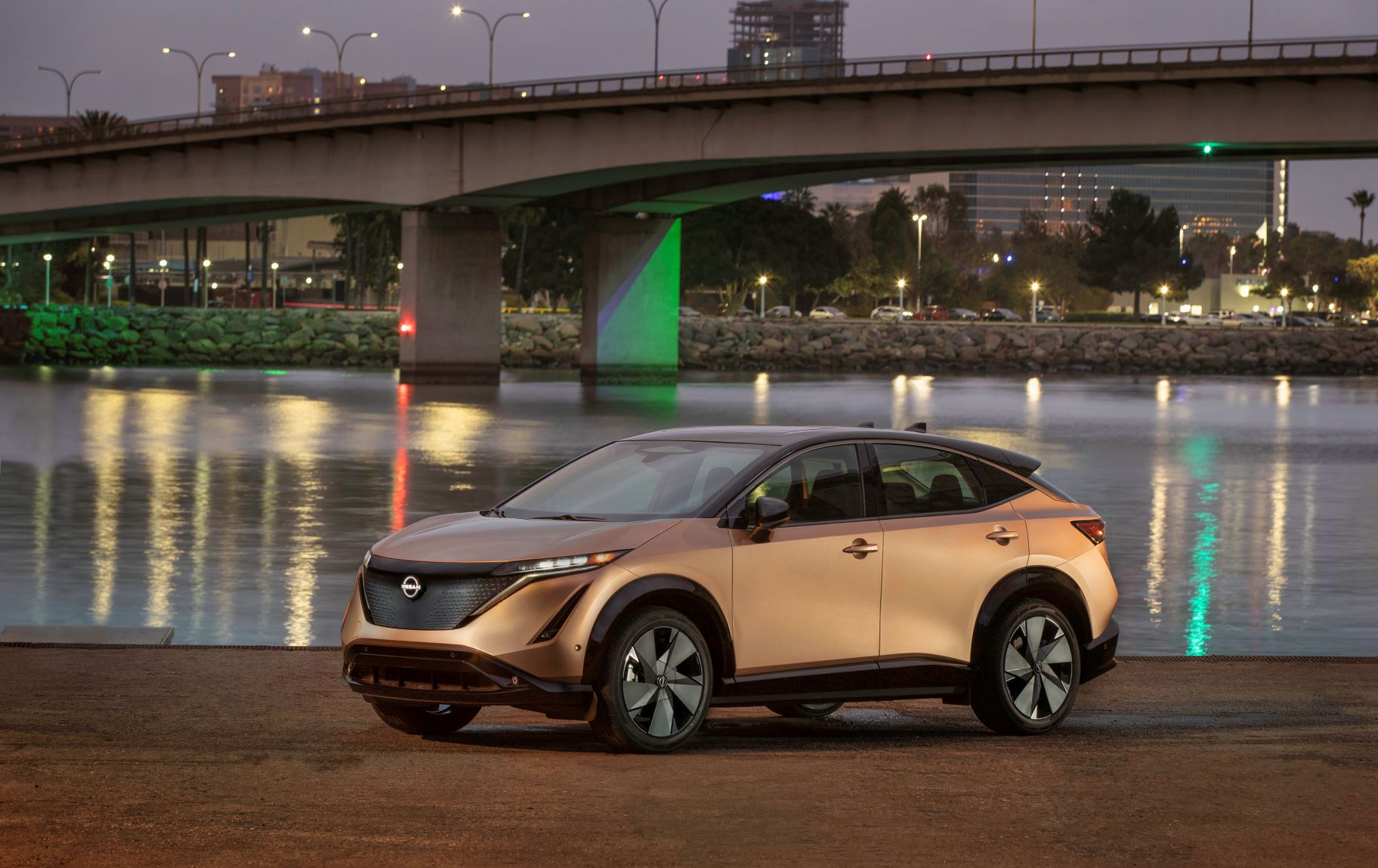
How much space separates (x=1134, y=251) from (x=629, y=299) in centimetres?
9475

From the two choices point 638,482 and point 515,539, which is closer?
point 515,539

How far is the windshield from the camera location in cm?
882

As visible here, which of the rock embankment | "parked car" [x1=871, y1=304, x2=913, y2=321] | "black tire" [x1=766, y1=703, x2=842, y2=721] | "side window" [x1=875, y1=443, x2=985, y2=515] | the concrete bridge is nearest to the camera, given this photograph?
"side window" [x1=875, y1=443, x2=985, y2=515]

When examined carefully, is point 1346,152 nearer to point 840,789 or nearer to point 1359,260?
point 840,789

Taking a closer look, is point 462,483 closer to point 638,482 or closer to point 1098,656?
point 638,482

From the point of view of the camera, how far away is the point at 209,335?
324ft

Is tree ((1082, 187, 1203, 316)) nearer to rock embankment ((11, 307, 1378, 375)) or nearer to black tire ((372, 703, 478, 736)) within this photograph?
rock embankment ((11, 307, 1378, 375))

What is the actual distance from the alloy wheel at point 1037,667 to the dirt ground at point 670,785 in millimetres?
181

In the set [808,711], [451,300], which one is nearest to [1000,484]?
[808,711]

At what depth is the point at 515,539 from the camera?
8.31m

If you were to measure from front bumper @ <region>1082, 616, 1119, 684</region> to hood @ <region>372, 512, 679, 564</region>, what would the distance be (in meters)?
2.53

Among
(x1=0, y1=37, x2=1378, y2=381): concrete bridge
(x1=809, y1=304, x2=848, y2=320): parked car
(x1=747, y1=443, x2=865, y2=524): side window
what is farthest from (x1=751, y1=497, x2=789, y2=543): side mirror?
(x1=809, y1=304, x2=848, y2=320): parked car

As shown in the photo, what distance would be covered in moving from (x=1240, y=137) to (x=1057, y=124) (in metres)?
5.27

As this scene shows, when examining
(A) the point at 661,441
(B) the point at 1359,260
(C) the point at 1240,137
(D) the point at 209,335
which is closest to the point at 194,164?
(D) the point at 209,335
